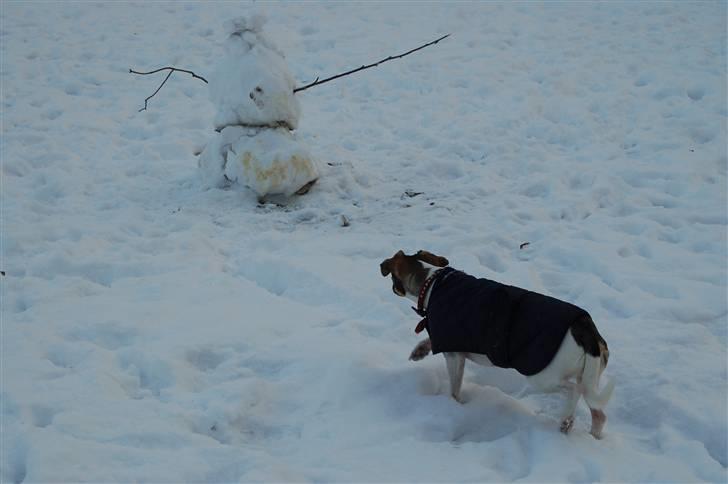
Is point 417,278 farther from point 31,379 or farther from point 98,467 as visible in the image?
point 31,379

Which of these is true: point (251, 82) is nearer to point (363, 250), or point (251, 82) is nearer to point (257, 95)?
point (257, 95)

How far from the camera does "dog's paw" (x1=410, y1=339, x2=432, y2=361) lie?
3785 millimetres

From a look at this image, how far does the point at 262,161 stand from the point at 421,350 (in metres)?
3.37

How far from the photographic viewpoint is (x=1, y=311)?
440 cm

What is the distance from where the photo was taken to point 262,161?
642cm

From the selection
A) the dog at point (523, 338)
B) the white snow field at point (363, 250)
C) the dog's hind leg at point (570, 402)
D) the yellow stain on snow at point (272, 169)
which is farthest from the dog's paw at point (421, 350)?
the yellow stain on snow at point (272, 169)

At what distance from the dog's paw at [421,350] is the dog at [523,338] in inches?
10.4

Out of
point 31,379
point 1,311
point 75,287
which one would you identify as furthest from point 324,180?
point 31,379

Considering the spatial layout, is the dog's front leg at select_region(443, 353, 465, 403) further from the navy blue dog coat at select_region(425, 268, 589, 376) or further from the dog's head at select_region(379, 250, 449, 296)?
the dog's head at select_region(379, 250, 449, 296)

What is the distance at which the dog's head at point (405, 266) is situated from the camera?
3.82 meters

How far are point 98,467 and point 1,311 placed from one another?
85.5 inches

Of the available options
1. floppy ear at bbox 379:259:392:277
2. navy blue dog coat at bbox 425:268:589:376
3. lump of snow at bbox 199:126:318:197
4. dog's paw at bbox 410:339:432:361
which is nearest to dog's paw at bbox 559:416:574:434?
navy blue dog coat at bbox 425:268:589:376

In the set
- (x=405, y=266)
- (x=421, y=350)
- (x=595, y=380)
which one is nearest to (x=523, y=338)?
(x=595, y=380)

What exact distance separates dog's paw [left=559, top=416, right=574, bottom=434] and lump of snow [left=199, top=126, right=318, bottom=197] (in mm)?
4143
